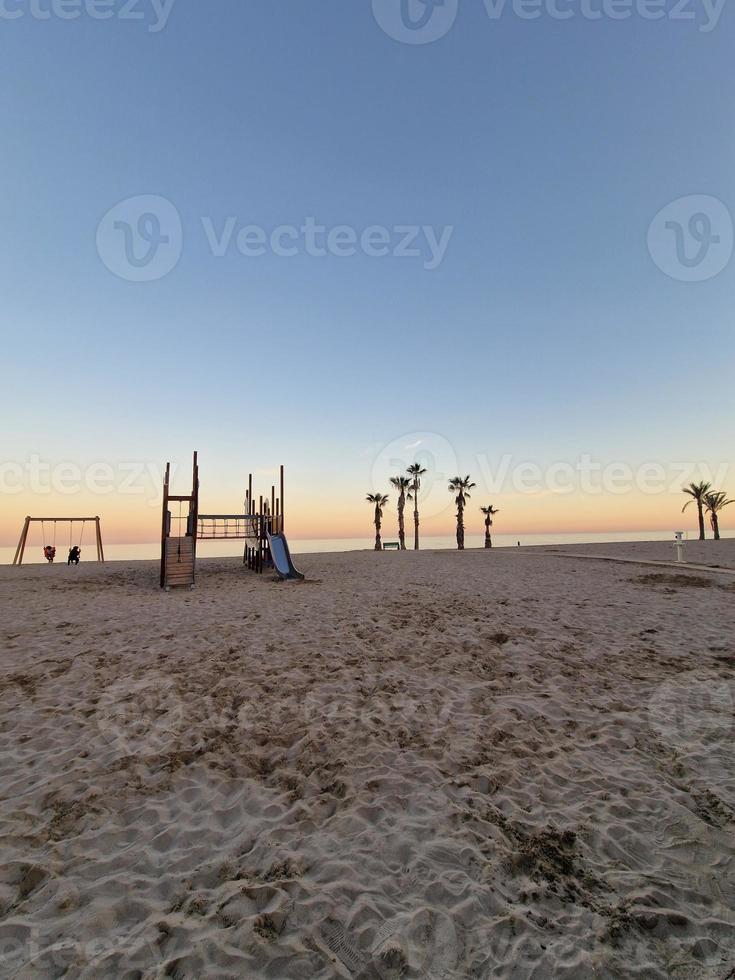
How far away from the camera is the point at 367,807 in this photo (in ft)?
14.9

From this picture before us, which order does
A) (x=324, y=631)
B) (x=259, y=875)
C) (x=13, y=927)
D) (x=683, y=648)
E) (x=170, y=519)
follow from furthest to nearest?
(x=170, y=519) → (x=324, y=631) → (x=683, y=648) → (x=259, y=875) → (x=13, y=927)

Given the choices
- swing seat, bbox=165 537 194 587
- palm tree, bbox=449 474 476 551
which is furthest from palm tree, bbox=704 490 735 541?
swing seat, bbox=165 537 194 587

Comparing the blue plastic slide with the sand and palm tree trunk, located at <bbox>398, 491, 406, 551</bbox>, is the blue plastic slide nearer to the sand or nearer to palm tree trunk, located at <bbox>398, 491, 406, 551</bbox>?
the sand

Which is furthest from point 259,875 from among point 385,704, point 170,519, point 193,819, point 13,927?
point 170,519

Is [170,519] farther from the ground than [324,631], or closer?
farther from the ground

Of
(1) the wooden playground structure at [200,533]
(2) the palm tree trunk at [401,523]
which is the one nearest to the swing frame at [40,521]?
(1) the wooden playground structure at [200,533]

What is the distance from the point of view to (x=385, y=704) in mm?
6816

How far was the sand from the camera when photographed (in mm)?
3078

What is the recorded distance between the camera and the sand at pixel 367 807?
10.1 ft

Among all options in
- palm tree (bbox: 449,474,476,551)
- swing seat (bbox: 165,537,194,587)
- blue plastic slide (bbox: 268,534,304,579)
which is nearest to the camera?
swing seat (bbox: 165,537,194,587)

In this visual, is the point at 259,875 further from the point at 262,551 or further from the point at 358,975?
the point at 262,551

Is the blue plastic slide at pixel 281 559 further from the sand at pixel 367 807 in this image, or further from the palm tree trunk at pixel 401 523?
the palm tree trunk at pixel 401 523

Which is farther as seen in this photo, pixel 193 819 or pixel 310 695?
pixel 310 695

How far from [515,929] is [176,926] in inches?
92.6
